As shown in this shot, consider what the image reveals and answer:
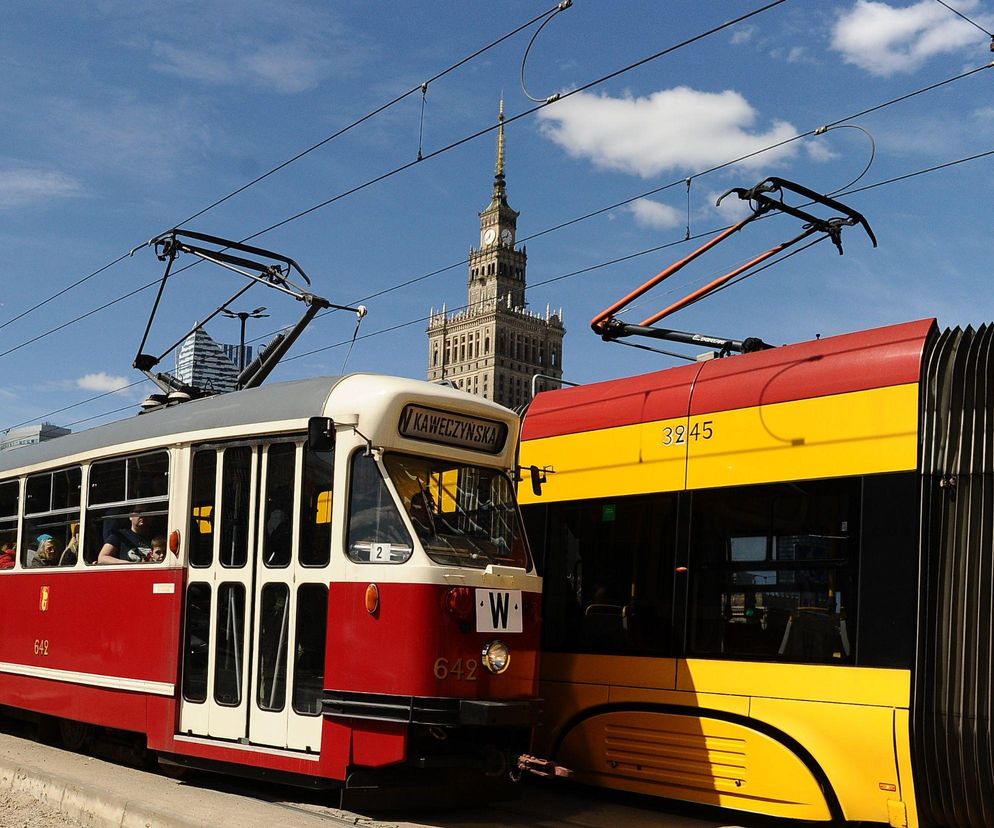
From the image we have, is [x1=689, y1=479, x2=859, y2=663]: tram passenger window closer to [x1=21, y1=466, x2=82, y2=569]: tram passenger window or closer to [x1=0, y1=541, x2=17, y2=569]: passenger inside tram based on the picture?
[x1=21, y1=466, x2=82, y2=569]: tram passenger window

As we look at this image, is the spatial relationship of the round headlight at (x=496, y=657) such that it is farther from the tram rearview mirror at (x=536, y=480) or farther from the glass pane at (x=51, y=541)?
the glass pane at (x=51, y=541)

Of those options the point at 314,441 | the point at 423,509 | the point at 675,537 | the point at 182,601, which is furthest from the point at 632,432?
the point at 182,601

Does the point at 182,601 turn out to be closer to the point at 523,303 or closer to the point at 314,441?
the point at 314,441

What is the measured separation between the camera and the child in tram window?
9641mm

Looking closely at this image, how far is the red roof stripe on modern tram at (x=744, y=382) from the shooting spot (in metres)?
7.95

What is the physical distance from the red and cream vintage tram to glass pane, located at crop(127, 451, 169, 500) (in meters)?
0.02

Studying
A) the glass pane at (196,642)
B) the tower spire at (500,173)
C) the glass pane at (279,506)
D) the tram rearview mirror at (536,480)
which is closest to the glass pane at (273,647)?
the glass pane at (279,506)

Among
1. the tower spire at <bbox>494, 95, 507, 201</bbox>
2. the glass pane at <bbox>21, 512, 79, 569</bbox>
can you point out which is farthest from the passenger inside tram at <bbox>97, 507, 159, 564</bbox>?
the tower spire at <bbox>494, 95, 507, 201</bbox>

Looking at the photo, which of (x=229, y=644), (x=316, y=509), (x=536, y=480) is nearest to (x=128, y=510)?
(x=229, y=644)

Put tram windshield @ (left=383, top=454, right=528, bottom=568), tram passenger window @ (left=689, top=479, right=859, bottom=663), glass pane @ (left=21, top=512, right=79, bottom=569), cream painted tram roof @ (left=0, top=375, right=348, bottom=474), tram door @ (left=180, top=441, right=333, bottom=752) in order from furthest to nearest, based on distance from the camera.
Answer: glass pane @ (left=21, top=512, right=79, bottom=569)
cream painted tram roof @ (left=0, top=375, right=348, bottom=474)
tram door @ (left=180, top=441, right=333, bottom=752)
tram windshield @ (left=383, top=454, right=528, bottom=568)
tram passenger window @ (left=689, top=479, right=859, bottom=663)

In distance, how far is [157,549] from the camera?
31.9ft

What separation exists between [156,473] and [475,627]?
340cm

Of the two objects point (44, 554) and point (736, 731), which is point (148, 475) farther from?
point (736, 731)

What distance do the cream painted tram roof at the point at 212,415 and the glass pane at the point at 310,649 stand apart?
52.4 inches
